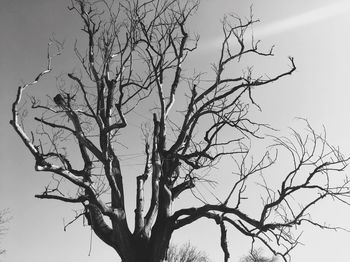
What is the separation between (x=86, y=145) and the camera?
22.0 ft

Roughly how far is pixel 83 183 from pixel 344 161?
4.16 metres

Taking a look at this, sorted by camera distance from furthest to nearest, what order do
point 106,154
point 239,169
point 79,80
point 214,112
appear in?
point 79,80 → point 214,112 → point 106,154 → point 239,169

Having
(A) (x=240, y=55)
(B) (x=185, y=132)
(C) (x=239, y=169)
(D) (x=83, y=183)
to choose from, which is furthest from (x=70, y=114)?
(A) (x=240, y=55)

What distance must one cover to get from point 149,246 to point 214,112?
2817mm

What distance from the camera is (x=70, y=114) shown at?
21.9 ft

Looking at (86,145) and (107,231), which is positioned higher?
(86,145)

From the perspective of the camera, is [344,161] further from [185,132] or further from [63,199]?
[63,199]

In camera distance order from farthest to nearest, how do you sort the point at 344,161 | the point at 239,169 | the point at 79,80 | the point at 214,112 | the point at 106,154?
1. the point at 79,80
2. the point at 214,112
3. the point at 106,154
4. the point at 239,169
5. the point at 344,161

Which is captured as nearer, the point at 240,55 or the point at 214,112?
the point at 214,112

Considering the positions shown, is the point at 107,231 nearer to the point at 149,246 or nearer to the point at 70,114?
the point at 149,246

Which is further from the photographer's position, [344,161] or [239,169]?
[239,169]

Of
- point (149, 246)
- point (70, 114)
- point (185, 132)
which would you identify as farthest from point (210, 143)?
point (70, 114)

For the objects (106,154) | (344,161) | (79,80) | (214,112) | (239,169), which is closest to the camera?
(344,161)

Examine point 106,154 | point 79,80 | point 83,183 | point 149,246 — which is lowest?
point 149,246
